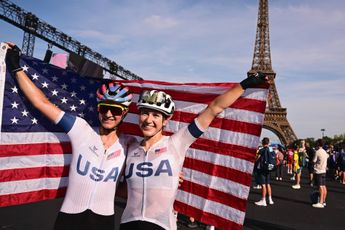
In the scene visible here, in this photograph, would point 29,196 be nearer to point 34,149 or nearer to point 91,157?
point 34,149

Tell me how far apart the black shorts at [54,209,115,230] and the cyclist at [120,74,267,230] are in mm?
197

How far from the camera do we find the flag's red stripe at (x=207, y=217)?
11.5 ft

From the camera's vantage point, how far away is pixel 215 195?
3.70 m

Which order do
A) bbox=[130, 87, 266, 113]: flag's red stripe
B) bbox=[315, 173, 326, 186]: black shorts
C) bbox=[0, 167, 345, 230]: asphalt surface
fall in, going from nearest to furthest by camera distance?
bbox=[130, 87, 266, 113]: flag's red stripe, bbox=[0, 167, 345, 230]: asphalt surface, bbox=[315, 173, 326, 186]: black shorts

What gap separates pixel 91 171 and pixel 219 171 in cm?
157

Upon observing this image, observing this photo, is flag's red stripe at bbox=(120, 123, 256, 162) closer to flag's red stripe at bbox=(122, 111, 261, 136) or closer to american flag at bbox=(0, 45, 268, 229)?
american flag at bbox=(0, 45, 268, 229)

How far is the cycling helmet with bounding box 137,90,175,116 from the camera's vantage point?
2.78 m

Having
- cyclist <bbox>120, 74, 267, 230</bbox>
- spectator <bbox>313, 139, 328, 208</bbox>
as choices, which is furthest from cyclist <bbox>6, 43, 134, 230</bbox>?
spectator <bbox>313, 139, 328, 208</bbox>

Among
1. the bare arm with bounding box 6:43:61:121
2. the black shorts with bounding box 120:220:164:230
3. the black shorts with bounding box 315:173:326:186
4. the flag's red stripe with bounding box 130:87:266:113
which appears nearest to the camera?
the black shorts with bounding box 120:220:164:230

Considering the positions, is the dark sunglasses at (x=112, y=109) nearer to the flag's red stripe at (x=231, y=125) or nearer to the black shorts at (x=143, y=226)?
the black shorts at (x=143, y=226)

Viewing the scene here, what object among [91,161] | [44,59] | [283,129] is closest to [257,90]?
[91,161]

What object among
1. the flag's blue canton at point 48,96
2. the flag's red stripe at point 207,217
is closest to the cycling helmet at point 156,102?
the flag's red stripe at point 207,217

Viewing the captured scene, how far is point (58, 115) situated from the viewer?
292 centimetres

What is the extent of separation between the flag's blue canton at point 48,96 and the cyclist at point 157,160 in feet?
5.28
